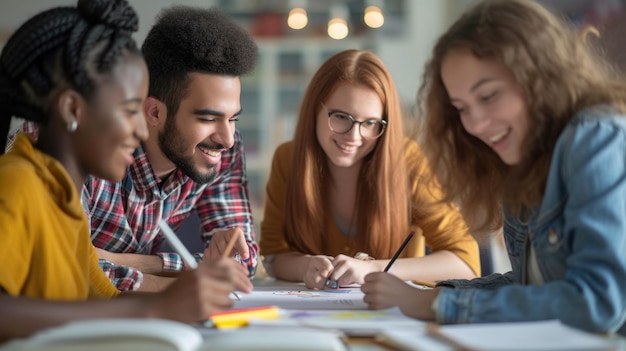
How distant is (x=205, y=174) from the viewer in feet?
6.42

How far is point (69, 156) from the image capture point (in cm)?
123

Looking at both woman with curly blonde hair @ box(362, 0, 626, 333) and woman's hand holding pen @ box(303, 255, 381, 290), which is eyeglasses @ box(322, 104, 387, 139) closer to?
woman's hand holding pen @ box(303, 255, 381, 290)

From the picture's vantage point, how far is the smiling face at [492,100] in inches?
50.0

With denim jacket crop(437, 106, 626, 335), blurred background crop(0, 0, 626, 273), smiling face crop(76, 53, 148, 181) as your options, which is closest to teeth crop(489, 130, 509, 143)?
denim jacket crop(437, 106, 626, 335)

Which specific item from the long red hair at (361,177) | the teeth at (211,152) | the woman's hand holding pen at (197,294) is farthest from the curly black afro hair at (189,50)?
the woman's hand holding pen at (197,294)

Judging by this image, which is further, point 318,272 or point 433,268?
point 433,268

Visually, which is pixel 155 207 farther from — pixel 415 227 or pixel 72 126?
pixel 72 126

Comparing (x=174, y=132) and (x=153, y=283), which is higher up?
(x=174, y=132)

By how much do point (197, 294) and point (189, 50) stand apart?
99 centimetres

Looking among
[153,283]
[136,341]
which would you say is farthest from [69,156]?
[153,283]

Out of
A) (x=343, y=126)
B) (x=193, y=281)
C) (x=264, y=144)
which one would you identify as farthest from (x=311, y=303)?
(x=264, y=144)

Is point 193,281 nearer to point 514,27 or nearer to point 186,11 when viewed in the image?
point 514,27

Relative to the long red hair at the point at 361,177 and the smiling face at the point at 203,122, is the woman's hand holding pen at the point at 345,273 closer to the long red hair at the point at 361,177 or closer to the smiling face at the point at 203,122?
the long red hair at the point at 361,177

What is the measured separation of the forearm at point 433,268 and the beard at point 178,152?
538 millimetres
